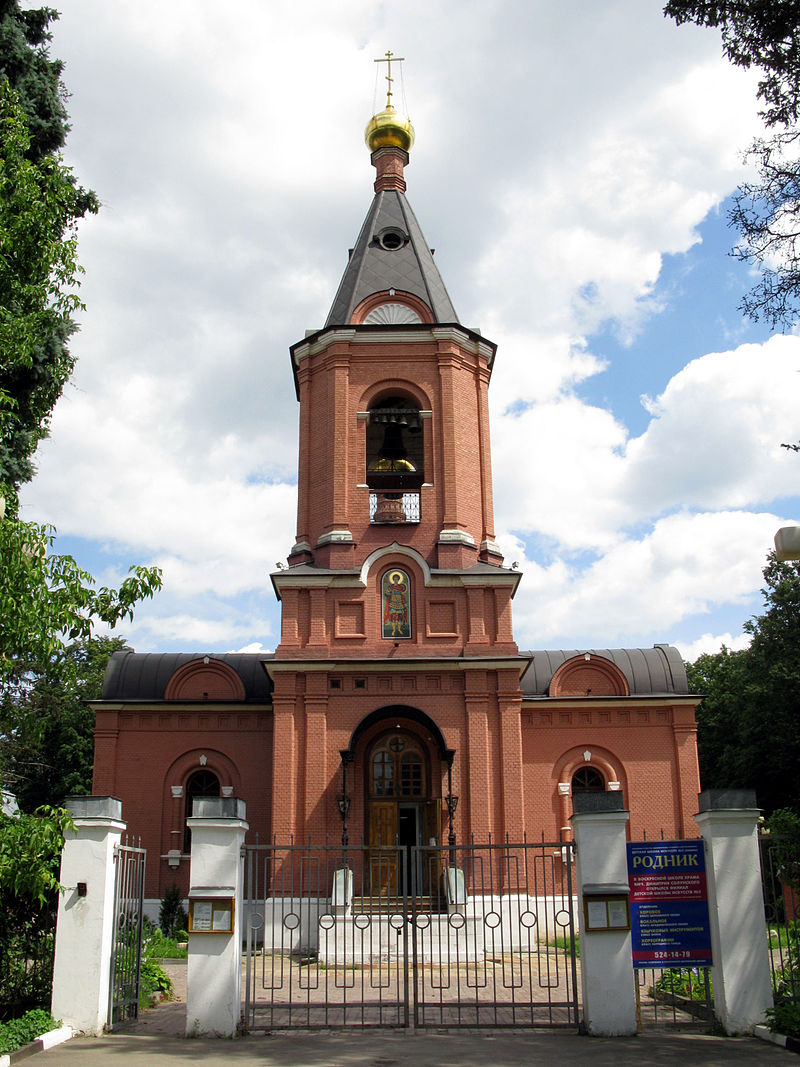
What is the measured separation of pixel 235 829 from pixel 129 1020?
2459 mm

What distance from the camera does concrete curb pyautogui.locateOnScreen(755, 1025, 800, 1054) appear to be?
356 inches

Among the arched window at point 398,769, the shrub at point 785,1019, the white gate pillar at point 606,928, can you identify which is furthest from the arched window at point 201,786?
the shrub at point 785,1019

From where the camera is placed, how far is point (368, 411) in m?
21.3

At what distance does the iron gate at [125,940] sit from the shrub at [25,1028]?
716 millimetres

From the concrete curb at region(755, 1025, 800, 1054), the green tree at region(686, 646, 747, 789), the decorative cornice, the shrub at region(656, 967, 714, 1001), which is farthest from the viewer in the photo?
the green tree at region(686, 646, 747, 789)

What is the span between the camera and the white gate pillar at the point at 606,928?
391 inches

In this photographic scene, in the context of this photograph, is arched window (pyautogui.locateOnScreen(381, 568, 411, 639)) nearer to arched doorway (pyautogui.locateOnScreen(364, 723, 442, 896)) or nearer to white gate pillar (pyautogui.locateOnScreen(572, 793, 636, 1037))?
arched doorway (pyautogui.locateOnScreen(364, 723, 442, 896))

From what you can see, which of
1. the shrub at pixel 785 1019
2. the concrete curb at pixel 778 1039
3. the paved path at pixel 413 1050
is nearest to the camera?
the paved path at pixel 413 1050

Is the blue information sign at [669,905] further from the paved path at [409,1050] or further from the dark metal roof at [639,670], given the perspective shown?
the dark metal roof at [639,670]

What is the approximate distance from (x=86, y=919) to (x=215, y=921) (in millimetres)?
1298

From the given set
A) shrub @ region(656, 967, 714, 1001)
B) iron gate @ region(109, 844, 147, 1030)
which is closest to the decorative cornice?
shrub @ region(656, 967, 714, 1001)

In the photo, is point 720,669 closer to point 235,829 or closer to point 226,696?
point 226,696

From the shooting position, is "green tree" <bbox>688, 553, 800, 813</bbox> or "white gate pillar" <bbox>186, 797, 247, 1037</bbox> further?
"green tree" <bbox>688, 553, 800, 813</bbox>

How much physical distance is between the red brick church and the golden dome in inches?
63.8
